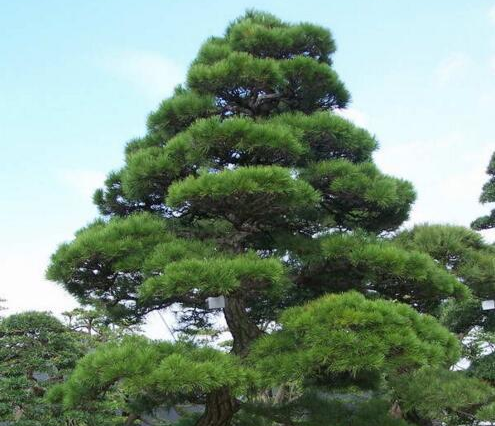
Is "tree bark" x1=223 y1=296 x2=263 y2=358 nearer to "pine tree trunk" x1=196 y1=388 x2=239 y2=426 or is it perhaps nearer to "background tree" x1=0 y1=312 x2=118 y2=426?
"pine tree trunk" x1=196 y1=388 x2=239 y2=426

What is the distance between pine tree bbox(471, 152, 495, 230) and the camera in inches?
272

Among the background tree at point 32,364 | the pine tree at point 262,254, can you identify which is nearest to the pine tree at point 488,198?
the pine tree at point 262,254

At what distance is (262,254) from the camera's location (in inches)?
157

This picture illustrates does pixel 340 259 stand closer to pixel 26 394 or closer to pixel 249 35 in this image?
pixel 249 35

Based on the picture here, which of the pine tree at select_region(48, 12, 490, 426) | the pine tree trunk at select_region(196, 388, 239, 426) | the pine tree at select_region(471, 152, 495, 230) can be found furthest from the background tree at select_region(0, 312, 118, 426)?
the pine tree at select_region(471, 152, 495, 230)

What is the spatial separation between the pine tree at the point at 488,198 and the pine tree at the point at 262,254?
3.09 meters

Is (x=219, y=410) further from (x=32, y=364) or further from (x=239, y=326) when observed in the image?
(x=32, y=364)

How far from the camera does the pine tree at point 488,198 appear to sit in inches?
272

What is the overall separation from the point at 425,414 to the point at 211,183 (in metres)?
2.12

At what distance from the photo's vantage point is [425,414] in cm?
378

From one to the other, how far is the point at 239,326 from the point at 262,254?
525 millimetres

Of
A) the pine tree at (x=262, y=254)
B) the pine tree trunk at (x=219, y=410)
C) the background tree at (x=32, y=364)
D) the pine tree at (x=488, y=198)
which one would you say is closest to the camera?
the pine tree at (x=262, y=254)

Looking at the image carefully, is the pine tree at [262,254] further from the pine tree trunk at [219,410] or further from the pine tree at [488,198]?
the pine tree at [488,198]

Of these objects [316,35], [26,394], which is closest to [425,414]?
[316,35]
